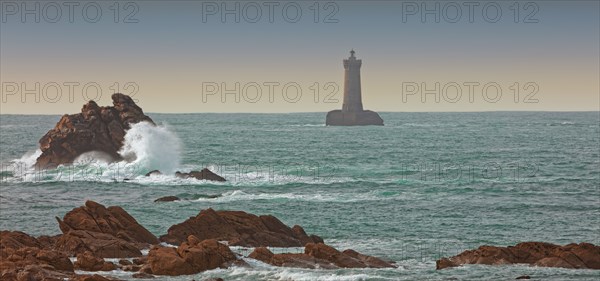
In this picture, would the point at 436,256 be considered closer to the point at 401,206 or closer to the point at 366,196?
the point at 401,206

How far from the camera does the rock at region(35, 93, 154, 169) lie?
262 ft

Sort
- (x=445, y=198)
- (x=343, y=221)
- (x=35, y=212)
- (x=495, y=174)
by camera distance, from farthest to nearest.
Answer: (x=495, y=174), (x=445, y=198), (x=35, y=212), (x=343, y=221)

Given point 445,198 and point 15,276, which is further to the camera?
point 445,198

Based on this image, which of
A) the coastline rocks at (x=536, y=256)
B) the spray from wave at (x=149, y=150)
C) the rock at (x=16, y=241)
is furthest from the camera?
the spray from wave at (x=149, y=150)

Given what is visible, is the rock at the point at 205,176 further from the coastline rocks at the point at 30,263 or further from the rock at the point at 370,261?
the rock at the point at 370,261

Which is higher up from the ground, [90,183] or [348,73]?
[348,73]

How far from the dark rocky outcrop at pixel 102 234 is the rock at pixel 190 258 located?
2.78m

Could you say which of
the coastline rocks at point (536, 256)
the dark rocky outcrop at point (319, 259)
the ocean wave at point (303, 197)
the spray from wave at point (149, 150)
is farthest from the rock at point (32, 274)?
the spray from wave at point (149, 150)

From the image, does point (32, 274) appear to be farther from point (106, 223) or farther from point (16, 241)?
point (106, 223)

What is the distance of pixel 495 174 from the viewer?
85125mm

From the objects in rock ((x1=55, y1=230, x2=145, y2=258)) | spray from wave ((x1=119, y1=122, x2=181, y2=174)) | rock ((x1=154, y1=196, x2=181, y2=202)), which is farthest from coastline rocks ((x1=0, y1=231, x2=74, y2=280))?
spray from wave ((x1=119, y1=122, x2=181, y2=174))

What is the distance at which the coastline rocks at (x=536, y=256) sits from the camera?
119 feet

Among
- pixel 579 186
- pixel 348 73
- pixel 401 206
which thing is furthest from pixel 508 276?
pixel 348 73

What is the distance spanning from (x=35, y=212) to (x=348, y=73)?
145976mm
